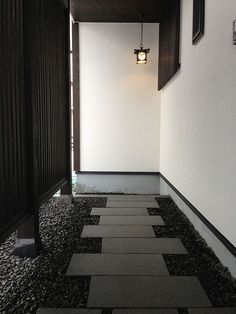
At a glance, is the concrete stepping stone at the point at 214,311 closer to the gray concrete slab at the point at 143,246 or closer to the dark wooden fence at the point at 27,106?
the gray concrete slab at the point at 143,246

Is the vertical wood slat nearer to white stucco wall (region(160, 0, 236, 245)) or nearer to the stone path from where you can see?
white stucco wall (region(160, 0, 236, 245))

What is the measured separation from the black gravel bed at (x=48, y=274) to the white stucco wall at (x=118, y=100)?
2.90m

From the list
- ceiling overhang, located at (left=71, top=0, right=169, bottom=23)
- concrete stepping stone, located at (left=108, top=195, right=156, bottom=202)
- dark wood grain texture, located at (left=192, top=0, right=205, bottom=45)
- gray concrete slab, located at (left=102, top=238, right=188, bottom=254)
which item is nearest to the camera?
gray concrete slab, located at (left=102, top=238, right=188, bottom=254)

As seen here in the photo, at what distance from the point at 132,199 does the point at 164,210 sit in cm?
72

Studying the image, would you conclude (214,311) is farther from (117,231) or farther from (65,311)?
(117,231)

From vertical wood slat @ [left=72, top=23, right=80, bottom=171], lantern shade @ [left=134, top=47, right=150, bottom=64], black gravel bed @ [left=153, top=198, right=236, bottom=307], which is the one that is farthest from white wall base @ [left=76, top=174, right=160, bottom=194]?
black gravel bed @ [left=153, top=198, right=236, bottom=307]

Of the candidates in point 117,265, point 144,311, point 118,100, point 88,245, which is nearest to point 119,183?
point 118,100

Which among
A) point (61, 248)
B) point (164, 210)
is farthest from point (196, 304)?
point (164, 210)

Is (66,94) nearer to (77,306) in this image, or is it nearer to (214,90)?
(214,90)

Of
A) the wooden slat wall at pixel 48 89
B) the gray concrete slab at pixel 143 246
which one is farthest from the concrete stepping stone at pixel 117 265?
the wooden slat wall at pixel 48 89

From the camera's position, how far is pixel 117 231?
10.3 ft

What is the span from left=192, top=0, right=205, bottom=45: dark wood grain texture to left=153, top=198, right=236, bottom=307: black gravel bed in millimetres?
1829

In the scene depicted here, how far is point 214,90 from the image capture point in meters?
2.62

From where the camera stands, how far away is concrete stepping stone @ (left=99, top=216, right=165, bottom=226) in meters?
3.39
